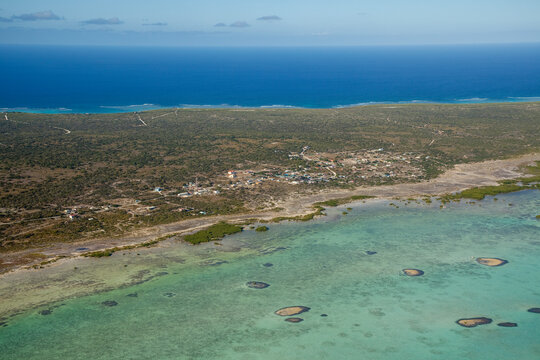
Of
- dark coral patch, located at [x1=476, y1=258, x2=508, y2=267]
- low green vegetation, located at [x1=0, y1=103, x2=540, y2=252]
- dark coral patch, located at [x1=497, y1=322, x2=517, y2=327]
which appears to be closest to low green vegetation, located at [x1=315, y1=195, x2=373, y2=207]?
low green vegetation, located at [x1=0, y1=103, x2=540, y2=252]

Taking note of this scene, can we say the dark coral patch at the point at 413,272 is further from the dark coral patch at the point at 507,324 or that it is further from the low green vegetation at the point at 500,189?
the low green vegetation at the point at 500,189

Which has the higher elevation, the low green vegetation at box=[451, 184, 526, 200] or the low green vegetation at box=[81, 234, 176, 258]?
the low green vegetation at box=[451, 184, 526, 200]

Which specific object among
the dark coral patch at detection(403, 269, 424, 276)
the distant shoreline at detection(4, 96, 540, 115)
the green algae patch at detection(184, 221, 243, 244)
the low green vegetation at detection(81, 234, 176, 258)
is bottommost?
the dark coral patch at detection(403, 269, 424, 276)

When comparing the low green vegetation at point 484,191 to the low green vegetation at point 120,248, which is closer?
the low green vegetation at point 120,248

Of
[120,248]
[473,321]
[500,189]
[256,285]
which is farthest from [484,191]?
A: [120,248]

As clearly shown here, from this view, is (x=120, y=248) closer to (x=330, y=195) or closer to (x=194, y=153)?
(x=330, y=195)

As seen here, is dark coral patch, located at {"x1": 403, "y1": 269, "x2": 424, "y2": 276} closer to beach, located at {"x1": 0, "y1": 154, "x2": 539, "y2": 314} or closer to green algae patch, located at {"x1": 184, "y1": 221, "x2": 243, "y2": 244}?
beach, located at {"x1": 0, "y1": 154, "x2": 539, "y2": 314}

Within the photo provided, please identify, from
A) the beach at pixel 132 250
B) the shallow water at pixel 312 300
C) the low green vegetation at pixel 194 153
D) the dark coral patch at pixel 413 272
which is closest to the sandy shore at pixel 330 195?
the beach at pixel 132 250
